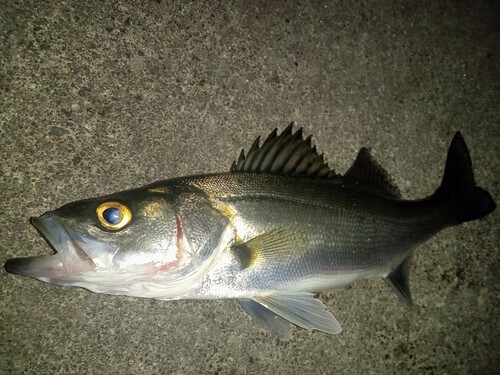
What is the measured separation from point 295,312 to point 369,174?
0.94 m

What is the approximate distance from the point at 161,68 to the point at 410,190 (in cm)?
185

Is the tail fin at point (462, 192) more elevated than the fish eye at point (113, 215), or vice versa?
the tail fin at point (462, 192)

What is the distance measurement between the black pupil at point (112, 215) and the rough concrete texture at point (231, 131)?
0.44 m

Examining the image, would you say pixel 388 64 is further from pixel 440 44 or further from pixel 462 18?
pixel 462 18

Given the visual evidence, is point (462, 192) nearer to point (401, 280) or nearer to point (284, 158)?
point (401, 280)

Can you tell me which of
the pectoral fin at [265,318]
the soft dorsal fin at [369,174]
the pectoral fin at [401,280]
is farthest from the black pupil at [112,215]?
the pectoral fin at [401,280]

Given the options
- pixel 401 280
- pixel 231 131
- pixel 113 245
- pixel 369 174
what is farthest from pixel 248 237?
pixel 401 280

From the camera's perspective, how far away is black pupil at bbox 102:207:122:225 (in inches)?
56.5

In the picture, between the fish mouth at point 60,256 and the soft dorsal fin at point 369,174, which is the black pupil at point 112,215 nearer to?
the fish mouth at point 60,256

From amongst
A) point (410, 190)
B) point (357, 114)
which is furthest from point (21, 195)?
point (410, 190)

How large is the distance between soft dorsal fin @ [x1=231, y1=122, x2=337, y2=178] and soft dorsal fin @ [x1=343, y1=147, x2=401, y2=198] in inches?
12.0

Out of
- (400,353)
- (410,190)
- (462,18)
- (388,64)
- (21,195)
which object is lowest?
(400,353)

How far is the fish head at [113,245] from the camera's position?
1.37 meters

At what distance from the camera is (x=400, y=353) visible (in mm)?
2344
